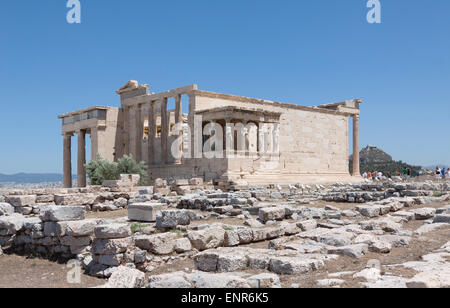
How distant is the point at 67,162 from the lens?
33781 millimetres

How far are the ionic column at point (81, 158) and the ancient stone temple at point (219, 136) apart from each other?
7cm

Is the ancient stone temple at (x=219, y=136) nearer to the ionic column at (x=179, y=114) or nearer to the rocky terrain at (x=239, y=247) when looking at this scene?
the ionic column at (x=179, y=114)

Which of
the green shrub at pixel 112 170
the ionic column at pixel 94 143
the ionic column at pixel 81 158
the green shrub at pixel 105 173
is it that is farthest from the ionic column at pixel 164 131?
the ionic column at pixel 81 158

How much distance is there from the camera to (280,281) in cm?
570

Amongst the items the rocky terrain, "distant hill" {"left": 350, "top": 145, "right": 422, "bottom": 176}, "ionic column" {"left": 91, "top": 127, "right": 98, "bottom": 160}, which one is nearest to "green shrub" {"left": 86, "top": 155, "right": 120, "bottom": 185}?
"ionic column" {"left": 91, "top": 127, "right": 98, "bottom": 160}

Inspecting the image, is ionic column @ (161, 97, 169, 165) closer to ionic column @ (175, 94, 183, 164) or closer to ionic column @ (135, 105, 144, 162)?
ionic column @ (175, 94, 183, 164)

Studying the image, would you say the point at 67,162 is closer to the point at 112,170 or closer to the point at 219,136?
the point at 112,170

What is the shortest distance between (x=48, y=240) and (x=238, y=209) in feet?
18.4

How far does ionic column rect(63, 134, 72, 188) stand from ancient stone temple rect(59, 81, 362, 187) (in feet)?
0.24

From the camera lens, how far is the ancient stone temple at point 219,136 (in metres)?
25.9

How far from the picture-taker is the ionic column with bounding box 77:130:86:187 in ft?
107

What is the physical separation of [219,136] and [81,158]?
461 inches

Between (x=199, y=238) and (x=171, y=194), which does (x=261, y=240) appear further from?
(x=171, y=194)
